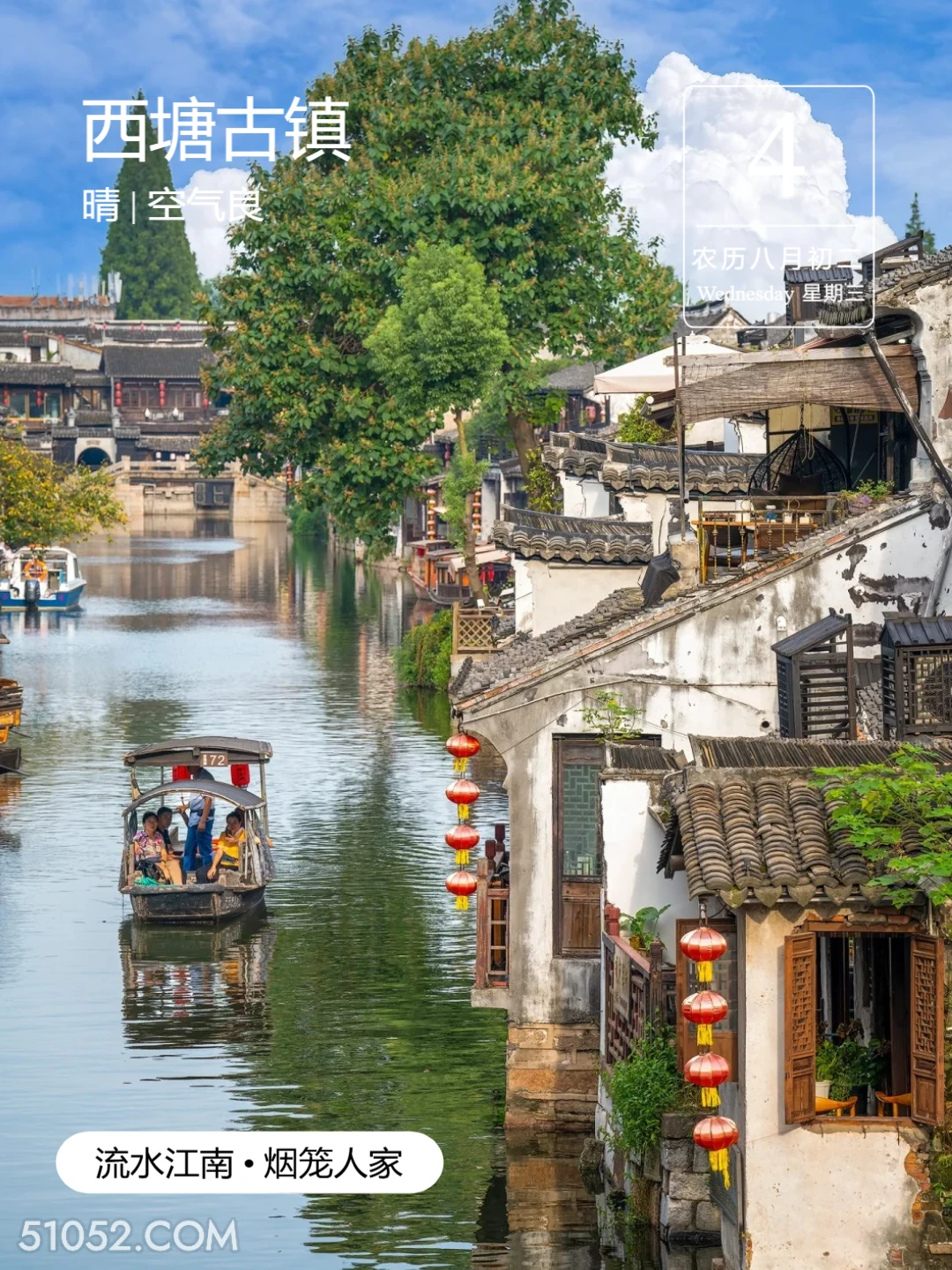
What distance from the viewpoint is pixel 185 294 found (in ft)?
518

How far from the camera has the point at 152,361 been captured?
470ft

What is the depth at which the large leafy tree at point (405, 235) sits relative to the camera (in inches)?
2108

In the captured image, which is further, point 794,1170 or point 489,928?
point 489,928

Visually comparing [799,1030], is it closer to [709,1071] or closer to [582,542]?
[709,1071]

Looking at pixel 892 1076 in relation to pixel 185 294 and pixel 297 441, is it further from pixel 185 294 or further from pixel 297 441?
pixel 185 294

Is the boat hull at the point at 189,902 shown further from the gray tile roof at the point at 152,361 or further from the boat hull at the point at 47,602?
the gray tile roof at the point at 152,361

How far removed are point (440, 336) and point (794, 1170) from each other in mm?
37954

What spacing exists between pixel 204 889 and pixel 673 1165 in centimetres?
1442

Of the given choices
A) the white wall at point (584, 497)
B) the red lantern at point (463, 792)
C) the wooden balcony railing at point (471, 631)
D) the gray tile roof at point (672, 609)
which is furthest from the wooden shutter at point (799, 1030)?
the wooden balcony railing at point (471, 631)

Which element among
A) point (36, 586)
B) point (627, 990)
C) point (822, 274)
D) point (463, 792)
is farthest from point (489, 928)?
point (36, 586)

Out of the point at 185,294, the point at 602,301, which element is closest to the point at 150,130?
the point at 185,294

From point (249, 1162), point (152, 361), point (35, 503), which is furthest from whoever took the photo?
point (152, 361)

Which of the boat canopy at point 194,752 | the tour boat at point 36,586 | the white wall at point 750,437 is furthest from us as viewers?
the tour boat at point 36,586

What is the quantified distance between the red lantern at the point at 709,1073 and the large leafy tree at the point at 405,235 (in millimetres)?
38668
